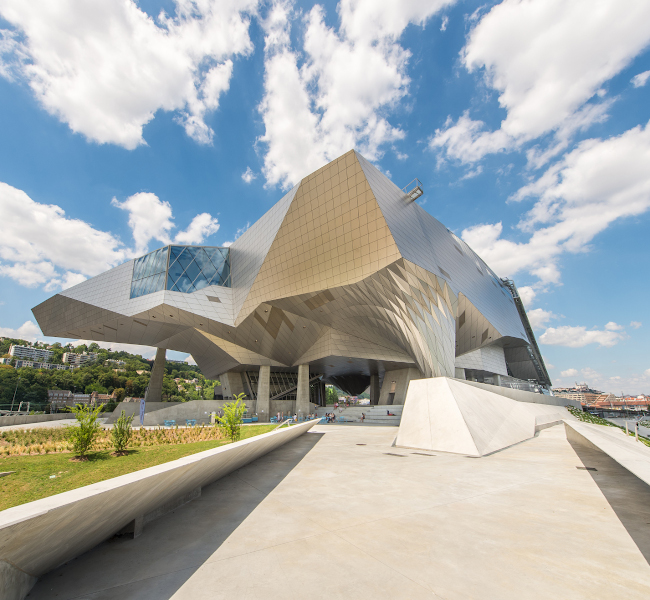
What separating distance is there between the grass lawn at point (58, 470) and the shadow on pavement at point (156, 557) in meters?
0.87

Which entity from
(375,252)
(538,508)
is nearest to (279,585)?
(538,508)

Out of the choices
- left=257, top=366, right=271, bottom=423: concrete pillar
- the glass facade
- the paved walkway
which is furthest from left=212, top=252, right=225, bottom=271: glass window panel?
the paved walkway

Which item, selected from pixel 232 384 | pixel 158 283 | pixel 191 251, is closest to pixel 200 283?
pixel 191 251

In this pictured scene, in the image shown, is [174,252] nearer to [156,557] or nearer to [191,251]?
[191,251]

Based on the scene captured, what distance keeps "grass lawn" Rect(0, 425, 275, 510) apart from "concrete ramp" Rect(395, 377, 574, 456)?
334 inches

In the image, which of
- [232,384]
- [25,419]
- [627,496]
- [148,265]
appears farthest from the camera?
[232,384]

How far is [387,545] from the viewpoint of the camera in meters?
4.00

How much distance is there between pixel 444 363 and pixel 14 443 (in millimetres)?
25163

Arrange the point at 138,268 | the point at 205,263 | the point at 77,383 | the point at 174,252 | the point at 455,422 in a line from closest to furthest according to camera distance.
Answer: the point at 455,422 → the point at 174,252 → the point at 138,268 → the point at 205,263 → the point at 77,383

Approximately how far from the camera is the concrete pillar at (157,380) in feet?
153

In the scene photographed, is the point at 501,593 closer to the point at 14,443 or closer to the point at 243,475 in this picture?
the point at 243,475

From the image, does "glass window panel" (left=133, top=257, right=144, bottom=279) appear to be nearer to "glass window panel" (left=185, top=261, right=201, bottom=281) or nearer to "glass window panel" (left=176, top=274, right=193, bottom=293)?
"glass window panel" (left=176, top=274, right=193, bottom=293)

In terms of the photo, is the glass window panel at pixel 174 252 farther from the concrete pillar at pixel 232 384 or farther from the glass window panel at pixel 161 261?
the concrete pillar at pixel 232 384

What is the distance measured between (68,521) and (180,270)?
35.9 metres
